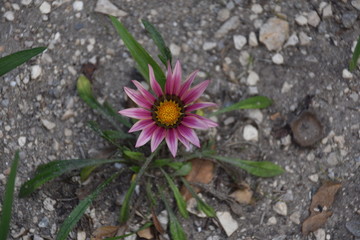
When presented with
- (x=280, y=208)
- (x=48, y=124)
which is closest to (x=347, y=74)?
(x=280, y=208)

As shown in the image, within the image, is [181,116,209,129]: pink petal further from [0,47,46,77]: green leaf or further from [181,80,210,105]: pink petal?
[0,47,46,77]: green leaf

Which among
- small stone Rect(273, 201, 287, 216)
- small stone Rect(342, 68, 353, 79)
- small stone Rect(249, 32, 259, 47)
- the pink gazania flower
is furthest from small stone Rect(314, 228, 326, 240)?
small stone Rect(249, 32, 259, 47)

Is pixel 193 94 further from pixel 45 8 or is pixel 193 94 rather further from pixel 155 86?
pixel 45 8

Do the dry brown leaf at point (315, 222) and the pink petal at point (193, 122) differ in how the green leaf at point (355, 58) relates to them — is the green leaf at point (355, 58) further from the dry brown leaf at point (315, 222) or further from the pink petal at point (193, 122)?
the pink petal at point (193, 122)

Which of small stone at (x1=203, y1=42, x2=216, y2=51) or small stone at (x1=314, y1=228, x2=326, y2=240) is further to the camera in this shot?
small stone at (x1=203, y1=42, x2=216, y2=51)

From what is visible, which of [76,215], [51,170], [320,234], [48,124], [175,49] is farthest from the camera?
[175,49]

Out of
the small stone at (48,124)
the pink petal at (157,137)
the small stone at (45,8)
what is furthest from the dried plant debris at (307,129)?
the small stone at (45,8)

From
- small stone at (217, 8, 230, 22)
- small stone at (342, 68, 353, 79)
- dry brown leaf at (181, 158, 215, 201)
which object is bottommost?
dry brown leaf at (181, 158, 215, 201)
